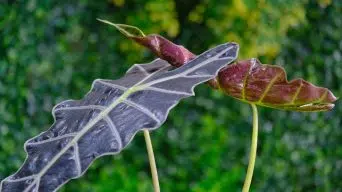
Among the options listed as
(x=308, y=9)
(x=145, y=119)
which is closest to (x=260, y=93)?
(x=145, y=119)

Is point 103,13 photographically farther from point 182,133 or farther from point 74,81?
point 182,133

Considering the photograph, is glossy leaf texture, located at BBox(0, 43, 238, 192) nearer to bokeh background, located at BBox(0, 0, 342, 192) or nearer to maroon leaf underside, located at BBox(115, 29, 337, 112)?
maroon leaf underside, located at BBox(115, 29, 337, 112)

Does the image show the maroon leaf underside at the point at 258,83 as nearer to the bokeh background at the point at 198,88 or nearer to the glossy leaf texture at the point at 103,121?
the glossy leaf texture at the point at 103,121

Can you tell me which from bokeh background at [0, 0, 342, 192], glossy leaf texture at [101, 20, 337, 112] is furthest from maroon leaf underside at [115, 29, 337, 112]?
bokeh background at [0, 0, 342, 192]

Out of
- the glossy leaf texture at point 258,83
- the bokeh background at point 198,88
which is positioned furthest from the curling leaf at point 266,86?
the bokeh background at point 198,88

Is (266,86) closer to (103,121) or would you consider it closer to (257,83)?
(257,83)

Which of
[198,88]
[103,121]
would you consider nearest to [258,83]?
[103,121]

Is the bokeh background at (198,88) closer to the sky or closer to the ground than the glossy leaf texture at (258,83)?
closer to the ground
